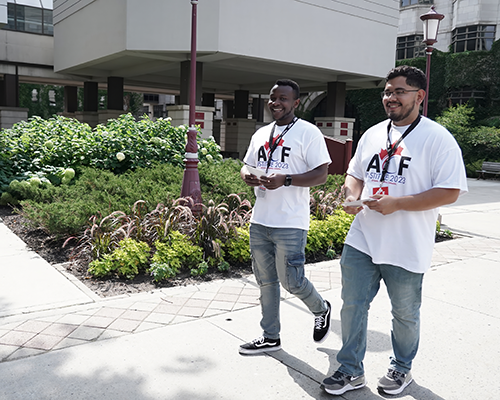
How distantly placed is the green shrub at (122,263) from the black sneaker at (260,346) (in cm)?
213

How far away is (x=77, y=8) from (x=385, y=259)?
18715 millimetres

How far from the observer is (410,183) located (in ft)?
9.63

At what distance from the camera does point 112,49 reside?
52.2 feet

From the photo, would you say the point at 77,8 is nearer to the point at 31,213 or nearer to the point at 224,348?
the point at 31,213

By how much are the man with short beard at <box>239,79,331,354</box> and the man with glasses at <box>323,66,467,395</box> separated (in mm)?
431

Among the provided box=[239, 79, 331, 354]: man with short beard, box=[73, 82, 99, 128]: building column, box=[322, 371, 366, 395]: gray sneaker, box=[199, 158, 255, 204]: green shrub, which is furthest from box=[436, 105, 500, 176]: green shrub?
box=[322, 371, 366, 395]: gray sneaker

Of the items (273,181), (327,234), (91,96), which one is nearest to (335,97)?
(91,96)

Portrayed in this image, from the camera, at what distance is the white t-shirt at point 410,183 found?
2.85 metres

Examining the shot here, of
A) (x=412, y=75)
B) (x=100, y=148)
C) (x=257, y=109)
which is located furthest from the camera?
(x=257, y=109)

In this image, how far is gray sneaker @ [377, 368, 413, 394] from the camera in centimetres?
318

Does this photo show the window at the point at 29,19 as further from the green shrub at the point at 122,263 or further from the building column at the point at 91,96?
the green shrub at the point at 122,263

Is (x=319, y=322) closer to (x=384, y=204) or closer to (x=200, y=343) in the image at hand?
(x=200, y=343)

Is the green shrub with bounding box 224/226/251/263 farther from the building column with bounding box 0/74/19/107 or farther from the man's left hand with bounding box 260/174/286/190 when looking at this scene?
the building column with bounding box 0/74/19/107

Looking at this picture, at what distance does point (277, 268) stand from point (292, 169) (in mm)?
747
